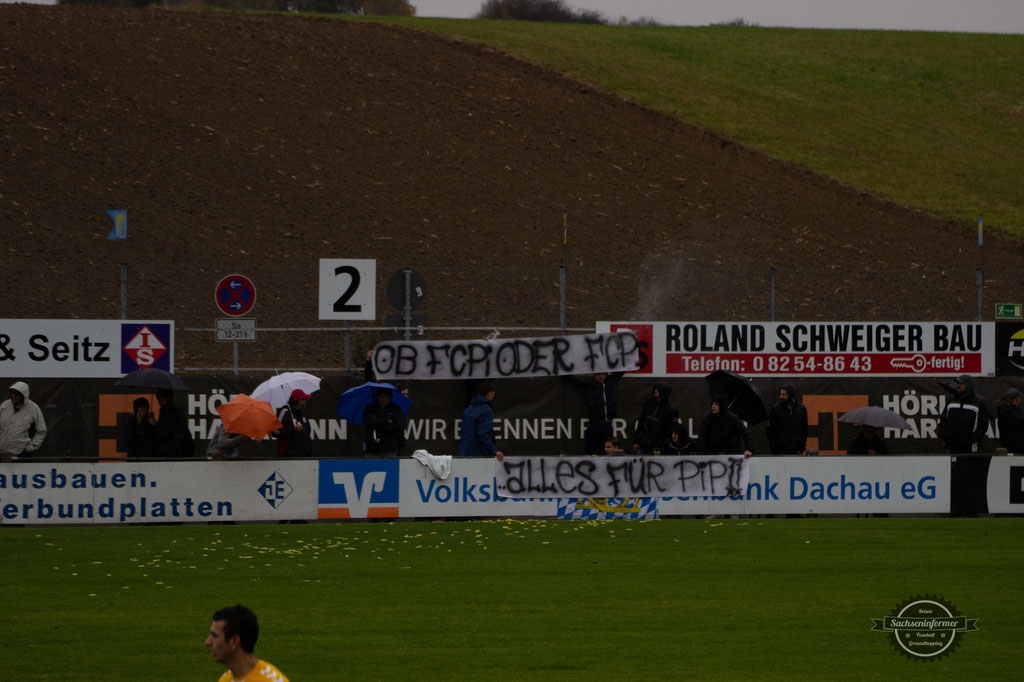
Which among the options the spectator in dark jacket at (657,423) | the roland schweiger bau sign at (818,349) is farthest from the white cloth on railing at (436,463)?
the roland schweiger bau sign at (818,349)

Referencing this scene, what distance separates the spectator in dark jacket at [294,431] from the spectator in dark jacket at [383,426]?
94 centimetres

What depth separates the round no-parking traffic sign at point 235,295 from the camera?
23.4 m

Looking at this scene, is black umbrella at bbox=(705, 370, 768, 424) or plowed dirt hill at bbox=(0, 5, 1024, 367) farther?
plowed dirt hill at bbox=(0, 5, 1024, 367)

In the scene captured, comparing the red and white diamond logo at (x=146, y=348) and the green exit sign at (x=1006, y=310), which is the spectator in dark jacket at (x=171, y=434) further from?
the green exit sign at (x=1006, y=310)

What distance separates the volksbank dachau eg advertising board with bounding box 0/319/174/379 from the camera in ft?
80.6

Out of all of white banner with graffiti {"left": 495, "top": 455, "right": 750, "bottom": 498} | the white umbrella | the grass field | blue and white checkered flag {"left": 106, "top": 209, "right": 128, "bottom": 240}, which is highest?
blue and white checkered flag {"left": 106, "top": 209, "right": 128, "bottom": 240}

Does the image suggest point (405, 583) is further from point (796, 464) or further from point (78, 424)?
point (78, 424)

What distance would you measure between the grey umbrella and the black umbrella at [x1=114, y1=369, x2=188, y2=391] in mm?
10389

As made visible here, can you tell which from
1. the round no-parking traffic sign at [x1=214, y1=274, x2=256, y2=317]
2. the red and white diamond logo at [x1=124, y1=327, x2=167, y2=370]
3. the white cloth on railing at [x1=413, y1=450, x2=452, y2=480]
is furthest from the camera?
the red and white diamond logo at [x1=124, y1=327, x2=167, y2=370]

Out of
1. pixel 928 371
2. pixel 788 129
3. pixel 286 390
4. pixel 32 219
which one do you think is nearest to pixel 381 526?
pixel 286 390

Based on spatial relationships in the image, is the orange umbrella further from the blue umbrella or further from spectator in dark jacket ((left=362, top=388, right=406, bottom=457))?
the blue umbrella

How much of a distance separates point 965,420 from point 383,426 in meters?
8.75

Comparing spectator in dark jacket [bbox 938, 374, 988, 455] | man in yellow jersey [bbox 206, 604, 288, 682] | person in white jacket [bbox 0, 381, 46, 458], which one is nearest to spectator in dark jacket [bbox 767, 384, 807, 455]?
spectator in dark jacket [bbox 938, 374, 988, 455]

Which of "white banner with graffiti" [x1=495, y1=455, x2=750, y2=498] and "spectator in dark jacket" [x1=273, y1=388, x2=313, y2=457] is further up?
"spectator in dark jacket" [x1=273, y1=388, x2=313, y2=457]
